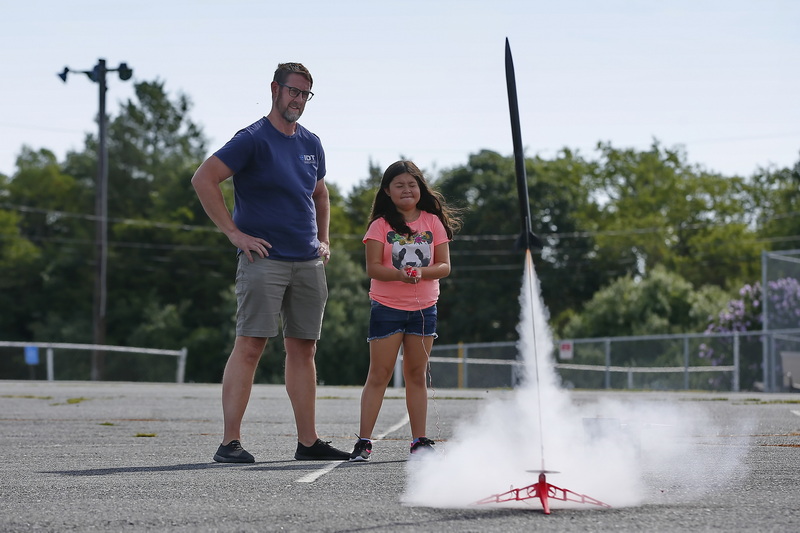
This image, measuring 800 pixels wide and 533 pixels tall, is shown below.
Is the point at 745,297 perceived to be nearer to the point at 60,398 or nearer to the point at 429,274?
the point at 60,398

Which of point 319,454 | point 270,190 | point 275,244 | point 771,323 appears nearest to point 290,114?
point 270,190

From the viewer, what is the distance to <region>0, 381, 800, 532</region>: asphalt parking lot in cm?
398

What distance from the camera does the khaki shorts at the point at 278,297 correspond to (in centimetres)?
635

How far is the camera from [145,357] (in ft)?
142

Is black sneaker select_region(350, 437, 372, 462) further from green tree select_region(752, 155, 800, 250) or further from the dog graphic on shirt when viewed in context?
green tree select_region(752, 155, 800, 250)

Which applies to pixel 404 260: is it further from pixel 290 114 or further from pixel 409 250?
pixel 290 114

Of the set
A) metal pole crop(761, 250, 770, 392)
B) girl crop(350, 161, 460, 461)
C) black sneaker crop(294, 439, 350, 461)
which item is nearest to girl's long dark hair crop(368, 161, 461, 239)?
girl crop(350, 161, 460, 461)

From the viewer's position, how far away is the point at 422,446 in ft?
20.8

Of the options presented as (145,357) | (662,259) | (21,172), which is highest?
(21,172)

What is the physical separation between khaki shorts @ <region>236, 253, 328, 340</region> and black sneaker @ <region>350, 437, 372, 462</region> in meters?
0.67

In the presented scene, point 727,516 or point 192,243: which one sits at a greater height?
point 192,243

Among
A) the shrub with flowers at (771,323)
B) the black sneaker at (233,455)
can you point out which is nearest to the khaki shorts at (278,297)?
the black sneaker at (233,455)

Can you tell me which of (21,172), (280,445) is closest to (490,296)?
(21,172)

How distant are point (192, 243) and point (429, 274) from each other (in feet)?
198
